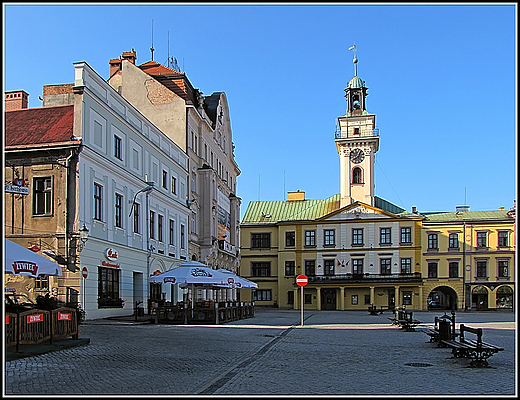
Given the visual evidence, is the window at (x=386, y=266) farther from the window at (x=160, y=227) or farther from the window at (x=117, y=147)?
the window at (x=117, y=147)

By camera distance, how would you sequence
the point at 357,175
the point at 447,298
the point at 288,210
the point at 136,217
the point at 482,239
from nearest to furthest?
the point at 136,217
the point at 482,239
the point at 357,175
the point at 447,298
the point at 288,210

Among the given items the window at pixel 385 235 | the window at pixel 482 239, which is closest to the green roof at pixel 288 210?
the window at pixel 385 235

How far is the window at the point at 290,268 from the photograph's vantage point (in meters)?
69.2

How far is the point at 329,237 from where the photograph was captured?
225 ft

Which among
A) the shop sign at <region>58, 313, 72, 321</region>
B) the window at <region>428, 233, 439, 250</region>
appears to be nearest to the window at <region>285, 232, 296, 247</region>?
the window at <region>428, 233, 439, 250</region>

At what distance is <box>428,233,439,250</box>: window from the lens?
65938 millimetres

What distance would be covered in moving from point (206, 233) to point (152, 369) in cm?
3415

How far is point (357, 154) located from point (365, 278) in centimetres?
1526

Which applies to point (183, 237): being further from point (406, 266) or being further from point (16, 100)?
point (406, 266)

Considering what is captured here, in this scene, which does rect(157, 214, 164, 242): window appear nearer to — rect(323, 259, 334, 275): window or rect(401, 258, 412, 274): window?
rect(323, 259, 334, 275): window

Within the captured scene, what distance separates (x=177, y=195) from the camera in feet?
132

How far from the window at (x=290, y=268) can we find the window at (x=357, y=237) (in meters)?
7.35

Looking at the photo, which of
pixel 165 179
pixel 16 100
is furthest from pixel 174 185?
pixel 16 100

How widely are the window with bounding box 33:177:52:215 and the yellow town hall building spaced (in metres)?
44.0
